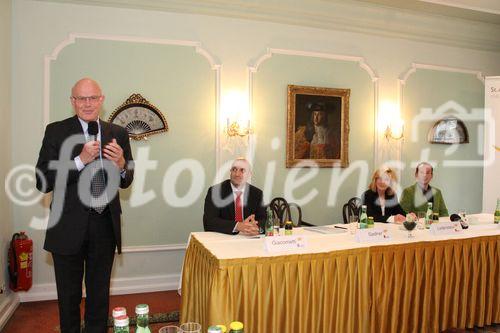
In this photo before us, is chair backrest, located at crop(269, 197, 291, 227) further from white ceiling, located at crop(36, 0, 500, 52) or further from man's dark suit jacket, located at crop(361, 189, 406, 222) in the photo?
white ceiling, located at crop(36, 0, 500, 52)

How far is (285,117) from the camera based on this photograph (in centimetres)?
491

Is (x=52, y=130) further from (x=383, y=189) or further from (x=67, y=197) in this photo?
(x=383, y=189)

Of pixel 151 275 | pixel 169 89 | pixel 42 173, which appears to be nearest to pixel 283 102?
pixel 169 89

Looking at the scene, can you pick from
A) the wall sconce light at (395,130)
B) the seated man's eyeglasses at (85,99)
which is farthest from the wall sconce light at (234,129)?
the seated man's eyeglasses at (85,99)

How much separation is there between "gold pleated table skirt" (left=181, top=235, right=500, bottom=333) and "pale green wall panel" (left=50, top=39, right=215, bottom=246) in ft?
5.06

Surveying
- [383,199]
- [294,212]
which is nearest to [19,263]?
[294,212]

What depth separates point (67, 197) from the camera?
7.53 feet

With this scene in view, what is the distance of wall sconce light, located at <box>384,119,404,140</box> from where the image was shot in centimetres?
537

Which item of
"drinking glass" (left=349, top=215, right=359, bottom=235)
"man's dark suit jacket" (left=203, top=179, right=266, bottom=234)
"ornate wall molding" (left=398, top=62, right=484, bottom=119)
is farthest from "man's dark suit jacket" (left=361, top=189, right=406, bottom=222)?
"ornate wall molding" (left=398, top=62, right=484, bottom=119)

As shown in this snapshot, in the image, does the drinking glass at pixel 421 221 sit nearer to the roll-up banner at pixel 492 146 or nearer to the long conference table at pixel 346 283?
the long conference table at pixel 346 283

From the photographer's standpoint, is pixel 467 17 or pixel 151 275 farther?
pixel 467 17

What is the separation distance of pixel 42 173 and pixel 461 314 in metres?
3.19

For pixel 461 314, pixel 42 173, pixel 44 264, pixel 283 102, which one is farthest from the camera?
pixel 283 102

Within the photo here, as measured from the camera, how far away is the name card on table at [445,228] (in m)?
3.22
